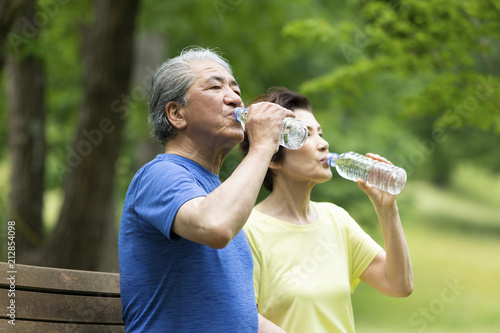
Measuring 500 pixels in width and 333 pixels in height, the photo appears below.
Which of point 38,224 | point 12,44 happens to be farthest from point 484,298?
point 12,44

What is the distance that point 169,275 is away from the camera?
2.11 metres

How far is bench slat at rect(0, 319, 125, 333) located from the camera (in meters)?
2.28

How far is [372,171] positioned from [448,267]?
91.1 feet

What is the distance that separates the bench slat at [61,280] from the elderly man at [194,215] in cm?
32

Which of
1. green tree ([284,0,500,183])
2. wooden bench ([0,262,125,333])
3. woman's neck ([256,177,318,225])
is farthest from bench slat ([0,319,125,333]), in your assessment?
green tree ([284,0,500,183])

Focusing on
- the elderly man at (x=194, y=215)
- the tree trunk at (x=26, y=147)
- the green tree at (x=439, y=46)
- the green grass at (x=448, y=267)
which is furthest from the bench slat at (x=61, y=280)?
the green grass at (x=448, y=267)

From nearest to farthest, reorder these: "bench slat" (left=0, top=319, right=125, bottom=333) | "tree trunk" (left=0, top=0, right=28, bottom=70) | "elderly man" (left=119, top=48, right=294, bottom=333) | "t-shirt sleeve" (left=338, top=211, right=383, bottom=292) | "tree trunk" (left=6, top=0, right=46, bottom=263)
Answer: "elderly man" (left=119, top=48, right=294, bottom=333), "bench slat" (left=0, top=319, right=125, bottom=333), "t-shirt sleeve" (left=338, top=211, right=383, bottom=292), "tree trunk" (left=0, top=0, right=28, bottom=70), "tree trunk" (left=6, top=0, right=46, bottom=263)

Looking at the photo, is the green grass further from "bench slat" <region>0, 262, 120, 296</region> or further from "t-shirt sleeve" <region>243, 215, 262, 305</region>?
"bench slat" <region>0, 262, 120, 296</region>

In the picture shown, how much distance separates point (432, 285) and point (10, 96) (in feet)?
66.3

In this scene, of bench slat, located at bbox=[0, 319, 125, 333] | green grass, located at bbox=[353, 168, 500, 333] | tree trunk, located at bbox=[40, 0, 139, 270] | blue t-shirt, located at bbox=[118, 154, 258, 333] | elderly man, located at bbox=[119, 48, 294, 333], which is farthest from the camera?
green grass, located at bbox=[353, 168, 500, 333]

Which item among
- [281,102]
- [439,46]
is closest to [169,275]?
[281,102]

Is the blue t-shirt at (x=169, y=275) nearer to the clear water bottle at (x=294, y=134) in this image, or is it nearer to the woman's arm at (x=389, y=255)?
the clear water bottle at (x=294, y=134)

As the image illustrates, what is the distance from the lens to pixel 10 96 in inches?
355

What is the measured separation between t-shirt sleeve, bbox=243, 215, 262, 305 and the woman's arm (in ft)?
1.58
